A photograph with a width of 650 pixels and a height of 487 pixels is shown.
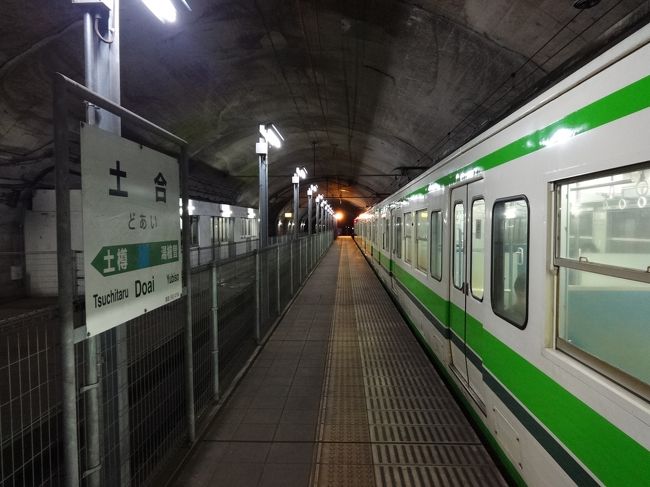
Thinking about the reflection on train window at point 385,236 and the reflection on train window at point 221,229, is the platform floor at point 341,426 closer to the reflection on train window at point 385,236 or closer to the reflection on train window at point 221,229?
the reflection on train window at point 385,236

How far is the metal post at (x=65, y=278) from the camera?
188 cm

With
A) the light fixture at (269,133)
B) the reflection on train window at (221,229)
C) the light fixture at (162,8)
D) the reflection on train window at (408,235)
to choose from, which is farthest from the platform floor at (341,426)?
the reflection on train window at (221,229)

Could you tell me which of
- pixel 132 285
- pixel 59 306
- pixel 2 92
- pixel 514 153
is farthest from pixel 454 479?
pixel 2 92

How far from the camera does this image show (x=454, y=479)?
308cm

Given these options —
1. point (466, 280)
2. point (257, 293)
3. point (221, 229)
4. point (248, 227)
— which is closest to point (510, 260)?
point (466, 280)

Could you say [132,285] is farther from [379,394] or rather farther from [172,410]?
[379,394]

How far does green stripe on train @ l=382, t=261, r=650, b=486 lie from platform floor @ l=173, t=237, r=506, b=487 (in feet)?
2.72

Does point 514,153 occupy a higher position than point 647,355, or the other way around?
point 514,153

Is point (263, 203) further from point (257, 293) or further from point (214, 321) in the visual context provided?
point (214, 321)

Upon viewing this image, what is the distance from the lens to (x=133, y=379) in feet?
12.4

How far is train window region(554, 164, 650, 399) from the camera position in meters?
1.81

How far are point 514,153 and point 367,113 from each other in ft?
39.4

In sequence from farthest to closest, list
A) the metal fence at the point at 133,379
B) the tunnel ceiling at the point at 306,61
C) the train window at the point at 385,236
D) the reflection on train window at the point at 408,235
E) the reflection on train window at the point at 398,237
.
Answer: the train window at the point at 385,236, the reflection on train window at the point at 398,237, the reflection on train window at the point at 408,235, the tunnel ceiling at the point at 306,61, the metal fence at the point at 133,379

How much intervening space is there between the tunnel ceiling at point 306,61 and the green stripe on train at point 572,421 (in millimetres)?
1865
